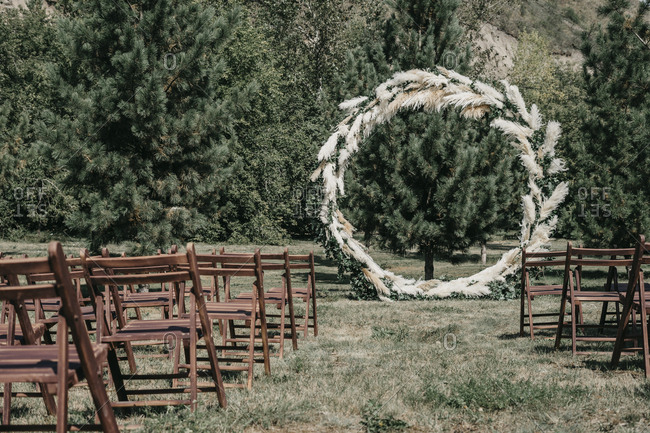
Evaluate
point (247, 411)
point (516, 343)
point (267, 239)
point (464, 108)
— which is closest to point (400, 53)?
point (464, 108)

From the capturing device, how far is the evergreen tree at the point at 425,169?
13.4 metres

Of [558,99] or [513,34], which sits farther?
[513,34]

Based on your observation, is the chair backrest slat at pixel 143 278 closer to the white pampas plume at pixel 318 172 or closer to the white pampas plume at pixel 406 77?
the white pampas plume at pixel 318 172

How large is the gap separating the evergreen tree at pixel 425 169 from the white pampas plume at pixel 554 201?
166 centimetres

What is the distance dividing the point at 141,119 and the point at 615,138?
10.8 m

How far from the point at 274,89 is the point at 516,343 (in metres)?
26.5

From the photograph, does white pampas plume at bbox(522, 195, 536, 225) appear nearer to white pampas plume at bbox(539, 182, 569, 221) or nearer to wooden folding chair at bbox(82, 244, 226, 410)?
white pampas plume at bbox(539, 182, 569, 221)

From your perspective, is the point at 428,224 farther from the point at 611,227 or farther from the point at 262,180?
the point at 262,180

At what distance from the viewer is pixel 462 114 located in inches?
494

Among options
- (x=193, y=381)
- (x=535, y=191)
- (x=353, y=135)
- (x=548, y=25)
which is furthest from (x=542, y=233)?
(x=548, y=25)

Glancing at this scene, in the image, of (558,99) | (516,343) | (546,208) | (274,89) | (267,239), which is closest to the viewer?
(516,343)

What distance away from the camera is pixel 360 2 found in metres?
31.1

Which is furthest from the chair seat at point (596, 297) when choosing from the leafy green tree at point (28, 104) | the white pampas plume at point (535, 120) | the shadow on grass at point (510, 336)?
the leafy green tree at point (28, 104)

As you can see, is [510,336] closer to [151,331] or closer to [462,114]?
[151,331]
